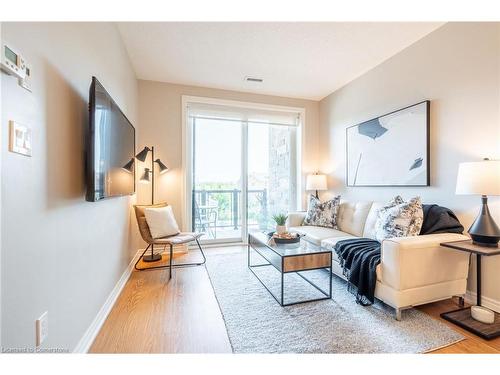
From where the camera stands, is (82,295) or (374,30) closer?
→ (82,295)

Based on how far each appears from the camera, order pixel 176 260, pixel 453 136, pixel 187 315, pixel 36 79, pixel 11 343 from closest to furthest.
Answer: pixel 11 343 < pixel 36 79 < pixel 187 315 < pixel 453 136 < pixel 176 260

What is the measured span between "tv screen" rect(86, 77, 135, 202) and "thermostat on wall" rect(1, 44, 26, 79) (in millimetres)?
459

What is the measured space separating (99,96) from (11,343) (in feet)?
4.22

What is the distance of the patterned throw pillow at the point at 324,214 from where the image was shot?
316 centimetres

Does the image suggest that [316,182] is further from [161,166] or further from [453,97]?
[161,166]

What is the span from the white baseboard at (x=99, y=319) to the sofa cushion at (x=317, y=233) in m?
2.04

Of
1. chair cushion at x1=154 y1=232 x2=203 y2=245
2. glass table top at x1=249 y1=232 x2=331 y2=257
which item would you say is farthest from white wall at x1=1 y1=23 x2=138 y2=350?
glass table top at x1=249 y1=232 x2=331 y2=257

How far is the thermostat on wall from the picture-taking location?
0.82 meters

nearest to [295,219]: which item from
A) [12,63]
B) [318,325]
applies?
[318,325]

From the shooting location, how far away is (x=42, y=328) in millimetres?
1042
